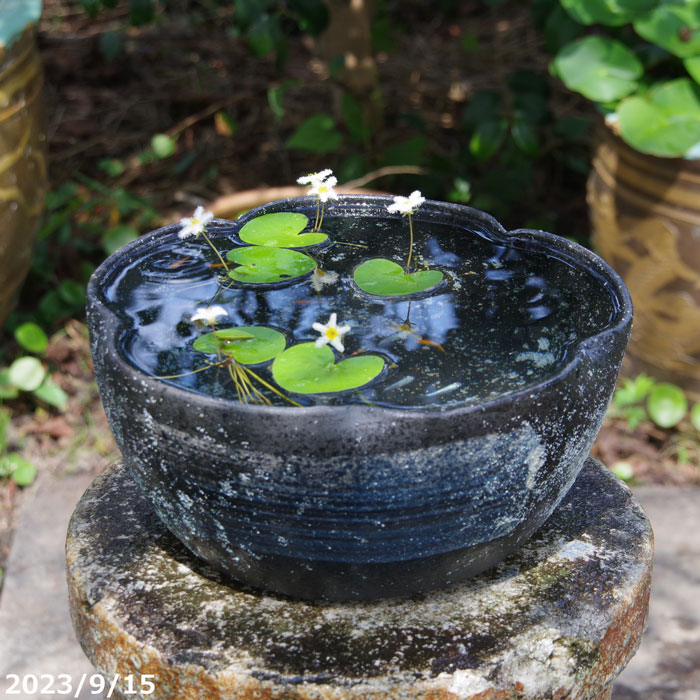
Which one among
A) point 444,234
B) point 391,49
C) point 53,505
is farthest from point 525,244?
point 391,49

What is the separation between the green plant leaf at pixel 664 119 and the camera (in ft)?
6.77

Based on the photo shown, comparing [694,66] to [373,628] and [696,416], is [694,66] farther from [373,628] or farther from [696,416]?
[373,628]

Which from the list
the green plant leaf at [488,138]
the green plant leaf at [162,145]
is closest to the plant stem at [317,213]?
the green plant leaf at [488,138]

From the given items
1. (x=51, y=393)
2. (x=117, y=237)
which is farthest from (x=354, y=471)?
(x=117, y=237)

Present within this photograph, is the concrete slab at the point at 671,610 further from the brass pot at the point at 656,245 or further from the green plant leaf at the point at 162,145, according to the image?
the green plant leaf at the point at 162,145

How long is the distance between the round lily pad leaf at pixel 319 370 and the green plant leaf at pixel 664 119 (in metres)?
1.33

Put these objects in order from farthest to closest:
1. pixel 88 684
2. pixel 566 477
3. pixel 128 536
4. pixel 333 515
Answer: pixel 88 684 < pixel 128 536 < pixel 566 477 < pixel 333 515

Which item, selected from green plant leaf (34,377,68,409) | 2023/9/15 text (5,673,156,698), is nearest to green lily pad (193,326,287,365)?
2023/9/15 text (5,673,156,698)

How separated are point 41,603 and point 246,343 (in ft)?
3.58

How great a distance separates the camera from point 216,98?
150 inches

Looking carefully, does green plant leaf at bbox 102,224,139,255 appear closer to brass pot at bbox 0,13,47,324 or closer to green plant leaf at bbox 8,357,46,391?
brass pot at bbox 0,13,47,324

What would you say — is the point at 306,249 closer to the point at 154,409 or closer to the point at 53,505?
the point at 154,409

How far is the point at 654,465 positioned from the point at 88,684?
1506 millimetres

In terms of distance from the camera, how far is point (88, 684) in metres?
1.68
